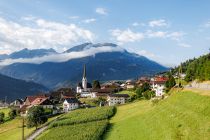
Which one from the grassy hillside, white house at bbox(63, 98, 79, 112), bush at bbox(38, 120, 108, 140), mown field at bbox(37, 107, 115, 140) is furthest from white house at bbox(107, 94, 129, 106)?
the grassy hillside

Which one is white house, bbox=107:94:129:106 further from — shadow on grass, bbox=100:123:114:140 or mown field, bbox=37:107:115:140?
shadow on grass, bbox=100:123:114:140


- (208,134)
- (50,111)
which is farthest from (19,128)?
(208,134)

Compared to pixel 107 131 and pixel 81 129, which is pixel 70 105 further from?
pixel 107 131

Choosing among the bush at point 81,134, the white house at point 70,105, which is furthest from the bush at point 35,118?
the white house at point 70,105

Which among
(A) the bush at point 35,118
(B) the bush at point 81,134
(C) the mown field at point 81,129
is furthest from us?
(A) the bush at point 35,118

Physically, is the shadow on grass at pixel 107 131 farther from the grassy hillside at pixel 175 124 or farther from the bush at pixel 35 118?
the bush at pixel 35 118

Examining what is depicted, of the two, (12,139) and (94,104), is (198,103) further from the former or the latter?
(94,104)

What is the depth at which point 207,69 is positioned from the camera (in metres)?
90.4

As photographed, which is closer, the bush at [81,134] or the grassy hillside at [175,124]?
the grassy hillside at [175,124]

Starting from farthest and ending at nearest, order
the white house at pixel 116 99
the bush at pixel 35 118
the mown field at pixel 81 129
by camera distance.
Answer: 1. the white house at pixel 116 99
2. the bush at pixel 35 118
3. the mown field at pixel 81 129

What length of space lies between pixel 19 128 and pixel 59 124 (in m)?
26.5

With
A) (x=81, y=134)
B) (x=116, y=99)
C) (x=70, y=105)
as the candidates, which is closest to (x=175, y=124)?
(x=81, y=134)

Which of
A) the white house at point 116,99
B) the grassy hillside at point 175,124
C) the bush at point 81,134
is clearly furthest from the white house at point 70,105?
the grassy hillside at point 175,124

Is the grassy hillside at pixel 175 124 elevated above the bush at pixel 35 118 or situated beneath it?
elevated above
